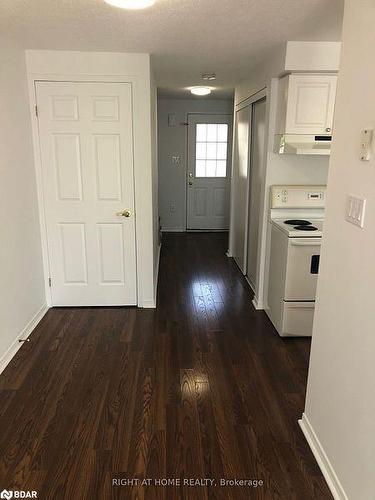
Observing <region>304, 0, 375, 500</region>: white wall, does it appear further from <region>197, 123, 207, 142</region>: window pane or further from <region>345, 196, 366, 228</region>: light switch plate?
<region>197, 123, 207, 142</region>: window pane

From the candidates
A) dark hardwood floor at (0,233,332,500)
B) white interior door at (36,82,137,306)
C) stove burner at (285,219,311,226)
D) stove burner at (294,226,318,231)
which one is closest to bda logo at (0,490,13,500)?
dark hardwood floor at (0,233,332,500)

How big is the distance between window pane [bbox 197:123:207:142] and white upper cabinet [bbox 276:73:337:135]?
3659 mm

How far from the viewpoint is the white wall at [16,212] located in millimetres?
2675

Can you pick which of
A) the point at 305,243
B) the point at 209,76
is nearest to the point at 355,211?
the point at 305,243

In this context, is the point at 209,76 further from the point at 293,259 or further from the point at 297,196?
the point at 293,259

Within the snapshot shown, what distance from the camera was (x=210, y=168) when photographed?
22.3 ft

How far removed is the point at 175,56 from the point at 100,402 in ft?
9.22

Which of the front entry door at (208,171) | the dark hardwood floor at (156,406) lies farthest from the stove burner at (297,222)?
the front entry door at (208,171)

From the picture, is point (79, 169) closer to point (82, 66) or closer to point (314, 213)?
point (82, 66)

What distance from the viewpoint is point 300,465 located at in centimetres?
185

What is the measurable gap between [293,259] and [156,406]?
1493mm

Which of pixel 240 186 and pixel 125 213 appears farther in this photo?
pixel 240 186

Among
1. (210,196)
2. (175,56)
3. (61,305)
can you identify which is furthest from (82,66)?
(210,196)

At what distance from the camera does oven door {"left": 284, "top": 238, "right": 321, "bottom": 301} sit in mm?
2885
